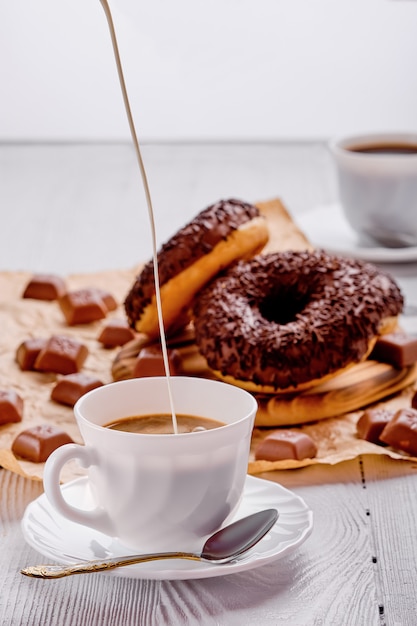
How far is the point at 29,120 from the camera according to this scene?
4.68m

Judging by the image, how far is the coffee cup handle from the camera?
116 centimetres

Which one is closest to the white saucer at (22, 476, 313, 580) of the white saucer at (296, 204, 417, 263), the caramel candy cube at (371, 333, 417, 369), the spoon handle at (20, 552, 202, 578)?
the spoon handle at (20, 552, 202, 578)

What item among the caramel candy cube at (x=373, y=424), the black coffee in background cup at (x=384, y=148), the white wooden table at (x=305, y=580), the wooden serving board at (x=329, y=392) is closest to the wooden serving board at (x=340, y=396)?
the wooden serving board at (x=329, y=392)

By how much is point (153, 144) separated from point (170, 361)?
2.51 metres

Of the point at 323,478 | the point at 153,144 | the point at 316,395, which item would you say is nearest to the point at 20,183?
the point at 153,144

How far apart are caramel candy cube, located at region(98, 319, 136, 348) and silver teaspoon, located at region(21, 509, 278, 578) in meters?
0.98

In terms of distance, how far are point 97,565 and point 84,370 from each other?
0.98 m

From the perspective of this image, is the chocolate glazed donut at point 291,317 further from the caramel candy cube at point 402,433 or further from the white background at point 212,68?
the white background at point 212,68

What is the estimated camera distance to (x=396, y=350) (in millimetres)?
1905

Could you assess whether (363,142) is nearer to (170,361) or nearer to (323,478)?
(170,361)

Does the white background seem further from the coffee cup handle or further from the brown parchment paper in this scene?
the coffee cup handle

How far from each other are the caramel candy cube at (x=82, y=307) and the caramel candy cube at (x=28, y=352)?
0.78 feet

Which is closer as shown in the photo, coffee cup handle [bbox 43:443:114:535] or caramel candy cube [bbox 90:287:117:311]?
coffee cup handle [bbox 43:443:114:535]

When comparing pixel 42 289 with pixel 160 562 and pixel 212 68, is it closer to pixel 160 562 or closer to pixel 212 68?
pixel 160 562
